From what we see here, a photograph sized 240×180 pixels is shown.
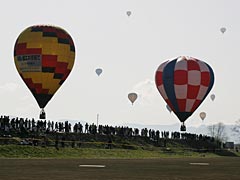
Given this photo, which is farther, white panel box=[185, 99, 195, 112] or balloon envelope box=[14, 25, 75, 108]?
white panel box=[185, 99, 195, 112]

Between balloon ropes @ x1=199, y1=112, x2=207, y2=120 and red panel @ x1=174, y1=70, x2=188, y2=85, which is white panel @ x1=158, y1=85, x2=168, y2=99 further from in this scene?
balloon ropes @ x1=199, y1=112, x2=207, y2=120

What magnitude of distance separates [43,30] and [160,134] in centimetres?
3039

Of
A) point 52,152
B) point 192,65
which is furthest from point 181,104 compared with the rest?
point 52,152

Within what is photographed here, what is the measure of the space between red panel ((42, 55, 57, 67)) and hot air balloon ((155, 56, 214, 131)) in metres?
15.0

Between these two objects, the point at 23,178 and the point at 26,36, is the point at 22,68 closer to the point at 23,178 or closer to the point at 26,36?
the point at 26,36

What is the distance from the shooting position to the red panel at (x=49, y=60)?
57094 millimetres

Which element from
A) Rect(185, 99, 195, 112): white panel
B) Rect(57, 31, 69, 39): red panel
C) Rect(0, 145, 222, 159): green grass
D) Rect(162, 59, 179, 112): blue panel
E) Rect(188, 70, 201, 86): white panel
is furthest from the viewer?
Rect(185, 99, 195, 112): white panel

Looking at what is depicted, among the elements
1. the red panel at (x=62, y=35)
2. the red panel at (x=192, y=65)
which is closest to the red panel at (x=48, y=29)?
the red panel at (x=62, y=35)

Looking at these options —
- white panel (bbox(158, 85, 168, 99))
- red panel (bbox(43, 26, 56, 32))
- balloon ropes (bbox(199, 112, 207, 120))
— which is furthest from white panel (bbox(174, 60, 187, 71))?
balloon ropes (bbox(199, 112, 207, 120))

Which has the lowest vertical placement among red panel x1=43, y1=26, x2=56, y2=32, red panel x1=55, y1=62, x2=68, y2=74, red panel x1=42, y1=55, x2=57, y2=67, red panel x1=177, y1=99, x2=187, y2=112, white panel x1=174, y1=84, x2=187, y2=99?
red panel x1=177, y1=99, x2=187, y2=112

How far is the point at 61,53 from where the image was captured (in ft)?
189

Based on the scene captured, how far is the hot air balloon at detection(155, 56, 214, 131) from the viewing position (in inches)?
2601

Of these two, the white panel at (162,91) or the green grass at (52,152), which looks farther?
the white panel at (162,91)

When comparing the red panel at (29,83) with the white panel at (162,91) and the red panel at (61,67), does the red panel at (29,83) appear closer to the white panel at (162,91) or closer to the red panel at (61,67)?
the red panel at (61,67)
